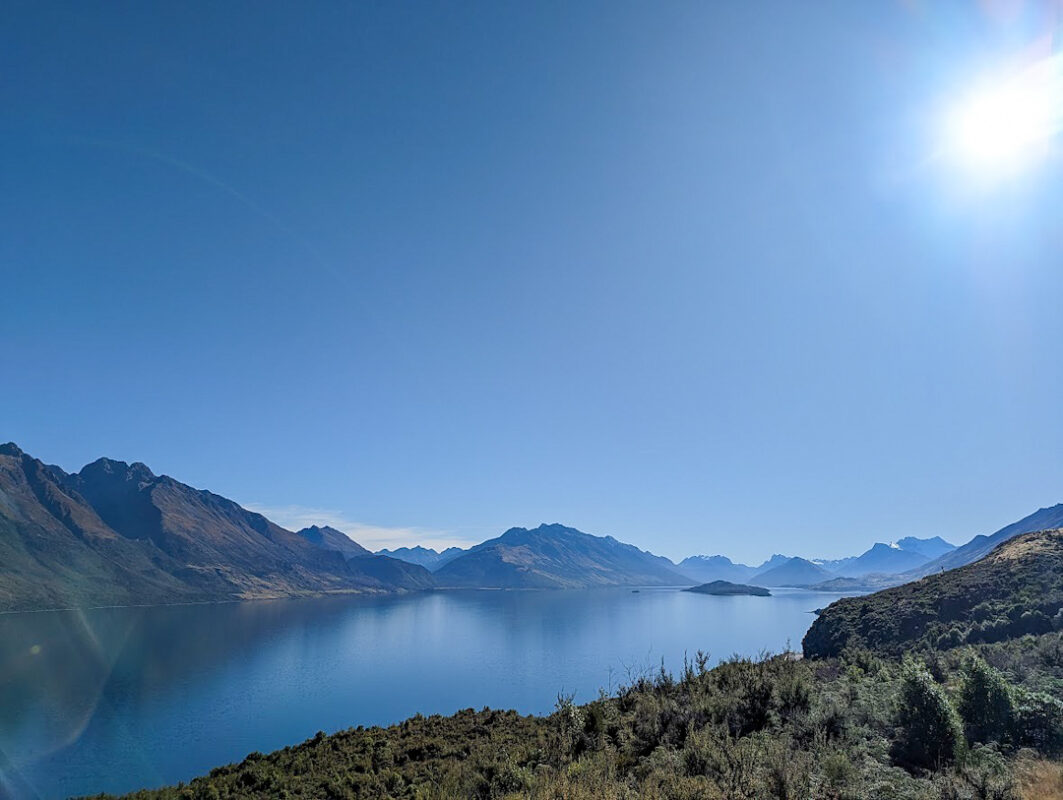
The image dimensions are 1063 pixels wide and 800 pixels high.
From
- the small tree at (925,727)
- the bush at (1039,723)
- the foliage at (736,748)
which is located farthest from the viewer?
the bush at (1039,723)

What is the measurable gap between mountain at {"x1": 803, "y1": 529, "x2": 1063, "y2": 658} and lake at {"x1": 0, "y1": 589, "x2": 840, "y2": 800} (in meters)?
18.3

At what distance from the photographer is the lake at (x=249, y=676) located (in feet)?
141

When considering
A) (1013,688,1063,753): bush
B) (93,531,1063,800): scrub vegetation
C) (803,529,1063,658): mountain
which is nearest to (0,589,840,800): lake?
(803,529,1063,658): mountain

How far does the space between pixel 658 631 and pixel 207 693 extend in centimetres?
9208

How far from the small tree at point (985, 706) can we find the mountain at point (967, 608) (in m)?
21.7

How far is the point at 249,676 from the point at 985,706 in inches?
3268

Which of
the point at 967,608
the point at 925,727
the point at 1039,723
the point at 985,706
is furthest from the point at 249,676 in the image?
the point at 1039,723

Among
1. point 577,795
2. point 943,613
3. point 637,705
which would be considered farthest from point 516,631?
point 577,795

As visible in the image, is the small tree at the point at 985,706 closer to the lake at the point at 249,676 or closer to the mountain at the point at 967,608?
the mountain at the point at 967,608

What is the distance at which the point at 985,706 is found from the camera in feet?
34.9

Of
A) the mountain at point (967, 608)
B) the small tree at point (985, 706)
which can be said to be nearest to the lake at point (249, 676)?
the mountain at point (967, 608)

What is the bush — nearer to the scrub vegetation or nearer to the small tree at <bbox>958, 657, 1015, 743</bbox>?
the scrub vegetation

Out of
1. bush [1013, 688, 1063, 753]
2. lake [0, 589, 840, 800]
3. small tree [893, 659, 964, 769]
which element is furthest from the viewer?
lake [0, 589, 840, 800]

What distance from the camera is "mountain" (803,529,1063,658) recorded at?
28.2 metres
